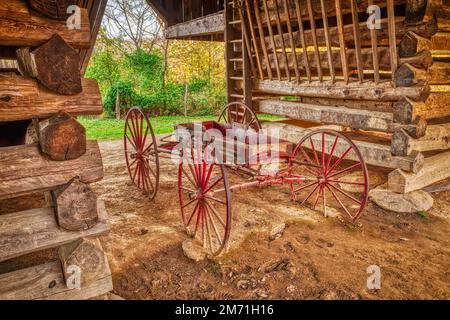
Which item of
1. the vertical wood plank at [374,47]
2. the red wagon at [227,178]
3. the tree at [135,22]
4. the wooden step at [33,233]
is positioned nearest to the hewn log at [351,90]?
the vertical wood plank at [374,47]

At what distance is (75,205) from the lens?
256 centimetres

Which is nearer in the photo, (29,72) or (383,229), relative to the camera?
(29,72)

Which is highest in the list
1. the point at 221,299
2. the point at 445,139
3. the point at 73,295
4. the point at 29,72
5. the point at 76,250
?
the point at 29,72

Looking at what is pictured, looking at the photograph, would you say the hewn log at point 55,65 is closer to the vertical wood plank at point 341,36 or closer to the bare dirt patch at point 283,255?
the bare dirt patch at point 283,255

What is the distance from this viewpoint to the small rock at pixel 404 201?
16.0ft

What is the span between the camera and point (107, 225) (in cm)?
274

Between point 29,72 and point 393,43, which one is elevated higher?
point 393,43

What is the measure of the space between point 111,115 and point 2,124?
12.2 meters

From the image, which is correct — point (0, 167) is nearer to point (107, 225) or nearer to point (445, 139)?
point (107, 225)

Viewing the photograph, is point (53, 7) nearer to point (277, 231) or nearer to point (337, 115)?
point (277, 231)

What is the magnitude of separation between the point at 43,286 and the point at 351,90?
502 cm

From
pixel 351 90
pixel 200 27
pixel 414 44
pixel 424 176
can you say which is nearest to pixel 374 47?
pixel 414 44

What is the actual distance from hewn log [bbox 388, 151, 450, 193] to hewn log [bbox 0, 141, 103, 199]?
4.40 metres

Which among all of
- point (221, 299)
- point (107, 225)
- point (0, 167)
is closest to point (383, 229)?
point (221, 299)
